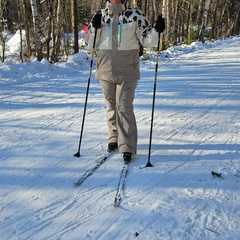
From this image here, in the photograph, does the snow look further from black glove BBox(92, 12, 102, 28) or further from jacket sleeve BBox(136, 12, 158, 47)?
black glove BBox(92, 12, 102, 28)

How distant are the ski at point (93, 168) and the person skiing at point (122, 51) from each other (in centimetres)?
20

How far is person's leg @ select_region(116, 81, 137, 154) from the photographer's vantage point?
358cm

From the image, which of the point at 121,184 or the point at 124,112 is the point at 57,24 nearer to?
the point at 124,112

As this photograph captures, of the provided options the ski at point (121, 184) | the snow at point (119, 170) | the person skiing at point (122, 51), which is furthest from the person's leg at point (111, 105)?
the ski at point (121, 184)

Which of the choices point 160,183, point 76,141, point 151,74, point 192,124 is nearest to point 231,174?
point 160,183

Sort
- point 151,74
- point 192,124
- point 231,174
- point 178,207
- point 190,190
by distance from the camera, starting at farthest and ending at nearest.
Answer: point 151,74
point 192,124
point 231,174
point 190,190
point 178,207

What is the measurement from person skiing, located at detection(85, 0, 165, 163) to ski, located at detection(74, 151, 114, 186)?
0.20m

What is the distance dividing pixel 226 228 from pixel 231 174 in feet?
3.25

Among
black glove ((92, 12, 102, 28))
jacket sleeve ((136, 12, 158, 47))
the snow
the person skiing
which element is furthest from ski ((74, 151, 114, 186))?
black glove ((92, 12, 102, 28))

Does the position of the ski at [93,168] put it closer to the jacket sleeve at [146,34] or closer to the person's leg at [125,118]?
the person's leg at [125,118]

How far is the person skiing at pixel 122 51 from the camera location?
340cm

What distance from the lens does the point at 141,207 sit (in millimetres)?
2693

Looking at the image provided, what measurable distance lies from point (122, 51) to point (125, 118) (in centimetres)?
80

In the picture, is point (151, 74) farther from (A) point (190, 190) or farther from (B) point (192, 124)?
(A) point (190, 190)
